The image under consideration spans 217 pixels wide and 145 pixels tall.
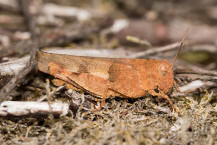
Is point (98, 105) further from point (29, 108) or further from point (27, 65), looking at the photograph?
point (27, 65)

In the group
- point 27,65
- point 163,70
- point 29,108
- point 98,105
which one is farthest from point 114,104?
point 27,65

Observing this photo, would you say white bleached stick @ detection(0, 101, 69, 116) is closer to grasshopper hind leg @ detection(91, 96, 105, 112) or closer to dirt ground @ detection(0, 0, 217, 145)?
dirt ground @ detection(0, 0, 217, 145)

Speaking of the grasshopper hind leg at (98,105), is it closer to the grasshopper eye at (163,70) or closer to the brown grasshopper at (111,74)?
the brown grasshopper at (111,74)

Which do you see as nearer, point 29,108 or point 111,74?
point 29,108

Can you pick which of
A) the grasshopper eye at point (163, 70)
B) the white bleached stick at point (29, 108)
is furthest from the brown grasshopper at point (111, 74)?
the white bleached stick at point (29, 108)

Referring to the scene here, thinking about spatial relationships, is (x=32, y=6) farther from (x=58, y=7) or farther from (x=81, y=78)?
(x=81, y=78)

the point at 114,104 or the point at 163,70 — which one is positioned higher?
the point at 163,70

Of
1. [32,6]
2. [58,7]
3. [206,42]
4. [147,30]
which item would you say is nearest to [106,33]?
[147,30]
